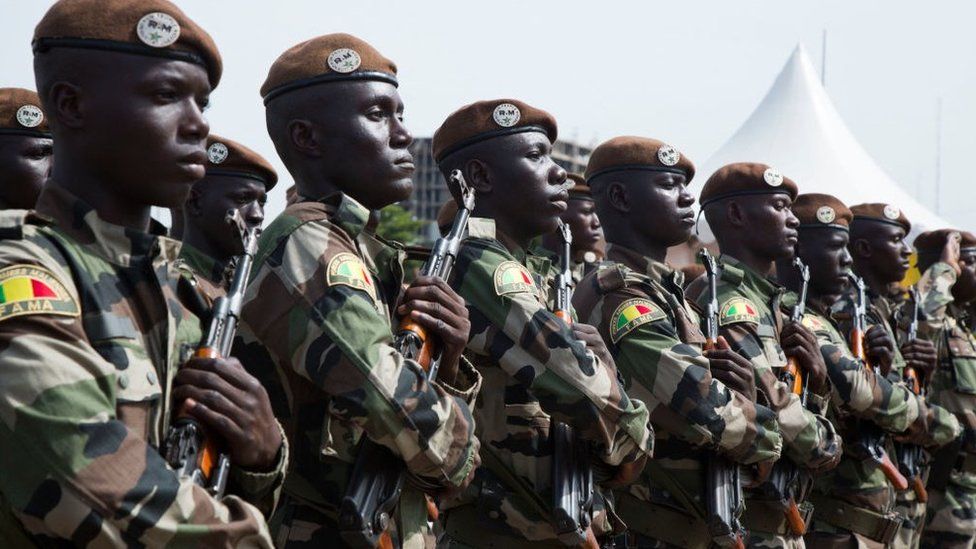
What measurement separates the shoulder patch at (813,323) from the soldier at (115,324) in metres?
5.41

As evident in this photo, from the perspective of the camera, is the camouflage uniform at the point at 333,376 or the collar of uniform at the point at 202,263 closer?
the camouflage uniform at the point at 333,376

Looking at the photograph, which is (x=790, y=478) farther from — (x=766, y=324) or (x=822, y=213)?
(x=822, y=213)

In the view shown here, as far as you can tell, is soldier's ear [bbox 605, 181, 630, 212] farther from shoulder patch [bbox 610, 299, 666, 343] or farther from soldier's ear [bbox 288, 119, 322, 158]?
soldier's ear [bbox 288, 119, 322, 158]

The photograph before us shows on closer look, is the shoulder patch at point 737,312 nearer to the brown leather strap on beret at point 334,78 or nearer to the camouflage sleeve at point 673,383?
the camouflage sleeve at point 673,383

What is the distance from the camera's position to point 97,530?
2689 millimetres

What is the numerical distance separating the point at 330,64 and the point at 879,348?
5.44m

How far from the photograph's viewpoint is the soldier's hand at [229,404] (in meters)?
3.04

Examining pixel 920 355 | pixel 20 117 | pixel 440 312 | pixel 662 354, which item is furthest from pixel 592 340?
pixel 920 355

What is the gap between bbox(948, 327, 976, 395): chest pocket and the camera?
10.7 meters

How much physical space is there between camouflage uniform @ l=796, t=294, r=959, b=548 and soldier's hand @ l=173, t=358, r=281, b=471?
545cm

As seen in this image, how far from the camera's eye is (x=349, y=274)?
12.9 feet

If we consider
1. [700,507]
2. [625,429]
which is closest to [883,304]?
[700,507]

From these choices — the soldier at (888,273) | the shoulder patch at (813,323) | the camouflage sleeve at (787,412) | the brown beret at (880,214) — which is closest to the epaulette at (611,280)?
the camouflage sleeve at (787,412)

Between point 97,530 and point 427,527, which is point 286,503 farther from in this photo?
point 97,530
